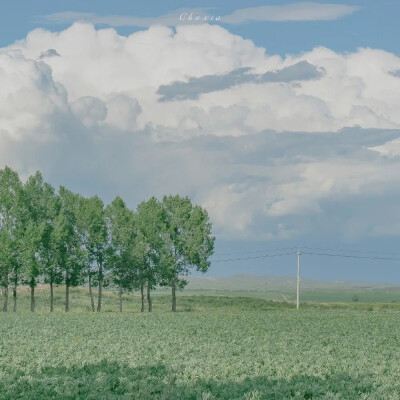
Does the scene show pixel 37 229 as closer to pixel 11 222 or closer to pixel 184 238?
pixel 11 222

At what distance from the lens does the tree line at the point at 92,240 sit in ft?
298

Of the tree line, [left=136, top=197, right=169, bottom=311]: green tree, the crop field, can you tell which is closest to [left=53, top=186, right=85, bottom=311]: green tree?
the tree line

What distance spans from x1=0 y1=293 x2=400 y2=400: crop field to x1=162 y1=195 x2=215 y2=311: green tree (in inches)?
1911

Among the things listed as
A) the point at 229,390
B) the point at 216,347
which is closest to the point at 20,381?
the point at 229,390

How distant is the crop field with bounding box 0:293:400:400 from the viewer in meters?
22.8

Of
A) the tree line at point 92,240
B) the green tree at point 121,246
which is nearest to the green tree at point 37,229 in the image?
the tree line at point 92,240

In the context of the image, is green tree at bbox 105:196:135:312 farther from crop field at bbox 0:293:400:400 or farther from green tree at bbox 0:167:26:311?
crop field at bbox 0:293:400:400

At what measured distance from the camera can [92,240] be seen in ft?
309

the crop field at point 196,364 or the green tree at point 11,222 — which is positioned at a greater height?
the green tree at point 11,222

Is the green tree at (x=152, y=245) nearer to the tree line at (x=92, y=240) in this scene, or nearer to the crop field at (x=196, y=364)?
the tree line at (x=92, y=240)

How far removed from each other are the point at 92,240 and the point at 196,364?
66946 millimetres

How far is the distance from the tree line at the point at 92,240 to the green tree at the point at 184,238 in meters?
0.13

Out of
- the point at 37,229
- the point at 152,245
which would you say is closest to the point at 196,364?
the point at 37,229

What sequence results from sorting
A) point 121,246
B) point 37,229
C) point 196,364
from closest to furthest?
point 196,364 → point 37,229 → point 121,246
